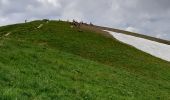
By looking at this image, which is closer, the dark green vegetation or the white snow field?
the dark green vegetation

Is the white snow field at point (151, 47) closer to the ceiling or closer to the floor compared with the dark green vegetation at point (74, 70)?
closer to the floor

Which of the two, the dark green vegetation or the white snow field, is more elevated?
the dark green vegetation

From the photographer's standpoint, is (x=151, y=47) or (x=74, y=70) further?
(x=151, y=47)

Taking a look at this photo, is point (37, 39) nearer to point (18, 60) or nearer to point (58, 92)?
point (18, 60)

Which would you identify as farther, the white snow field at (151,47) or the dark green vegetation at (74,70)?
the white snow field at (151,47)

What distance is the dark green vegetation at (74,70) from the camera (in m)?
22.7

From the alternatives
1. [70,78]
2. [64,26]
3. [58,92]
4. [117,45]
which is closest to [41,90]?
[58,92]

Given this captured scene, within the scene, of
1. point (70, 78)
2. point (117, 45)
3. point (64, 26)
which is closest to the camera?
point (70, 78)

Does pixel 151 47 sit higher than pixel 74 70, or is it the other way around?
pixel 74 70

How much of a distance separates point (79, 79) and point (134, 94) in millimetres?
4373

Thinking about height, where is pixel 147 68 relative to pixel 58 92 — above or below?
below

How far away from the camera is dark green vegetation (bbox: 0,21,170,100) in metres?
22.7

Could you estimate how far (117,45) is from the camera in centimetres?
6562

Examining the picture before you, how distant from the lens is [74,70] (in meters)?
35.2
